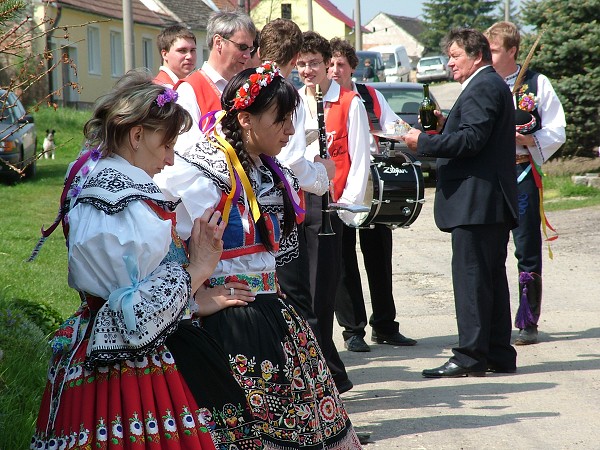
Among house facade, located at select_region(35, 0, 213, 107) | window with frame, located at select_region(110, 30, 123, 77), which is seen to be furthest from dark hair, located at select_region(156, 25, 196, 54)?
window with frame, located at select_region(110, 30, 123, 77)

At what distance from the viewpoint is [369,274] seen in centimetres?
722

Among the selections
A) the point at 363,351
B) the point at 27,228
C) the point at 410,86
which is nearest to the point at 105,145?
the point at 363,351

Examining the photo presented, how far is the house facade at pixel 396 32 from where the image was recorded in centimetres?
9138

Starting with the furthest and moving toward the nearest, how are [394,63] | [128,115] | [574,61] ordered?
[394,63] → [574,61] → [128,115]

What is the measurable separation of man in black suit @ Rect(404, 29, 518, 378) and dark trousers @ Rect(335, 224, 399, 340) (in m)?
0.98

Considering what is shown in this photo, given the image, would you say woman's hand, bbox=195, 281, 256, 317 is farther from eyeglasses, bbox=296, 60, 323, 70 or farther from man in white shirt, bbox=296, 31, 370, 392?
eyeglasses, bbox=296, 60, 323, 70

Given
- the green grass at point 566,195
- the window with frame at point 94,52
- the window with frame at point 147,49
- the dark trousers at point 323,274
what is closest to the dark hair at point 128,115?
the dark trousers at point 323,274

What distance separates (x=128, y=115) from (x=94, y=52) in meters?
35.8

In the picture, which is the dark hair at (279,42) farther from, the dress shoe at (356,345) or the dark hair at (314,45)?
the dress shoe at (356,345)

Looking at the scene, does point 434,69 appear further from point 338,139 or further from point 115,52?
point 338,139

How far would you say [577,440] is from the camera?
4.80 meters

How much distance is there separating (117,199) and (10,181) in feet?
47.5

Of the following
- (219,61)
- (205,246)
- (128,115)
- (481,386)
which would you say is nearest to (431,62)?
(481,386)

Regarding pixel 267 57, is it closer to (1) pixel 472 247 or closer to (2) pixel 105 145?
(1) pixel 472 247
